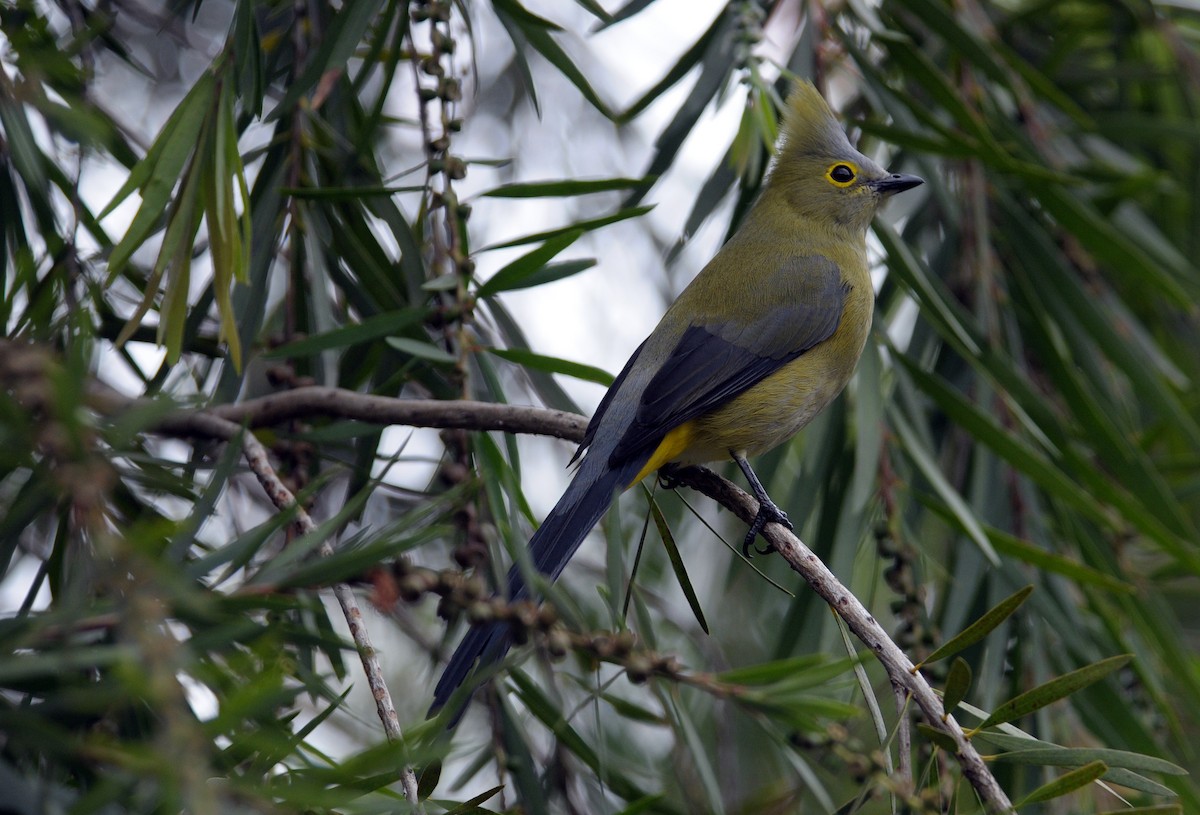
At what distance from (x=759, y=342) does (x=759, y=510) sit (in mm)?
865

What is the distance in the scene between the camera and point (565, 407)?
10.2ft

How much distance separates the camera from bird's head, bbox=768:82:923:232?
421cm

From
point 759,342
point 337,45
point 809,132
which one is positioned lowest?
point 759,342

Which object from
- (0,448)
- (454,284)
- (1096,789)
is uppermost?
(454,284)

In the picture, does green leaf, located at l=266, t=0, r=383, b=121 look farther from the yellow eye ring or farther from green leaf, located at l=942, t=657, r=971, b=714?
the yellow eye ring

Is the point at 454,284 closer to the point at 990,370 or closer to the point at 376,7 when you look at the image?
the point at 376,7

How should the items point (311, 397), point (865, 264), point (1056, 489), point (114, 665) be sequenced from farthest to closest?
1. point (865, 264)
2. point (1056, 489)
3. point (311, 397)
4. point (114, 665)

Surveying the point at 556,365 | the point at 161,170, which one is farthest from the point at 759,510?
the point at 161,170

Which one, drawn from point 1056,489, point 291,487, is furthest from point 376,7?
point 1056,489

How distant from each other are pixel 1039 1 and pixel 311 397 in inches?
144

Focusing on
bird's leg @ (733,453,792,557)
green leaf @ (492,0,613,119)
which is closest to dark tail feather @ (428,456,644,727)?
bird's leg @ (733,453,792,557)

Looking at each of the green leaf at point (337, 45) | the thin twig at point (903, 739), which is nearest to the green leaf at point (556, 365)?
the green leaf at point (337, 45)

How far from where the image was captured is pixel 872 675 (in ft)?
12.3

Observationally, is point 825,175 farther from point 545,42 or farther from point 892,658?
point 892,658
